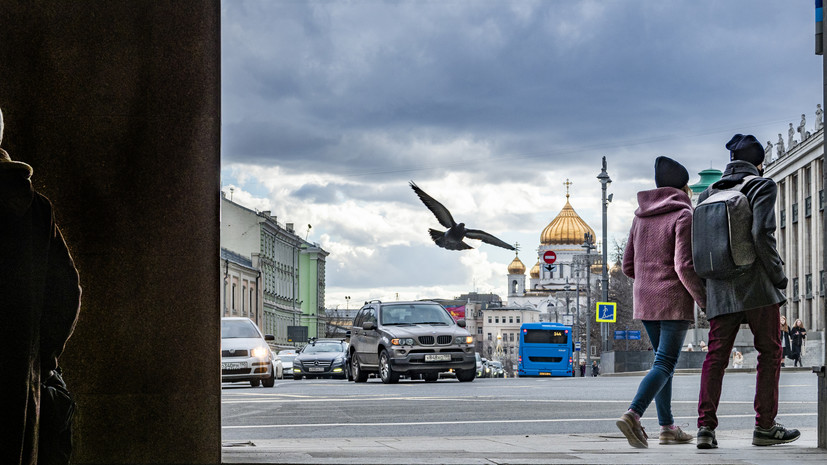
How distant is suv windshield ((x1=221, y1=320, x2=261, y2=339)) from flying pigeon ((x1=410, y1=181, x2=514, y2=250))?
4886 mm

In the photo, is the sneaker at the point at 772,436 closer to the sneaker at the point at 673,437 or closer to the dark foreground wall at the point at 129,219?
the sneaker at the point at 673,437

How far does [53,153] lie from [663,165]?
424cm

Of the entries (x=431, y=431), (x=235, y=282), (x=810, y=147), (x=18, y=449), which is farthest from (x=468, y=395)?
(x=235, y=282)

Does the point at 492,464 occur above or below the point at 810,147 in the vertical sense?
below

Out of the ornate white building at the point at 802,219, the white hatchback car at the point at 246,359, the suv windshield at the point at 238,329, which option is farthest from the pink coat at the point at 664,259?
the ornate white building at the point at 802,219

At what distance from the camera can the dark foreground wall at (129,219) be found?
17.1ft

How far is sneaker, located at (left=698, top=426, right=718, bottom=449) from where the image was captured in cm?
722

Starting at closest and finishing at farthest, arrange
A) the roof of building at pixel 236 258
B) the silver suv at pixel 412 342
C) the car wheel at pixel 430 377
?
the silver suv at pixel 412 342
the car wheel at pixel 430 377
the roof of building at pixel 236 258

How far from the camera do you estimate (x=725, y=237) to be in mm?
7301

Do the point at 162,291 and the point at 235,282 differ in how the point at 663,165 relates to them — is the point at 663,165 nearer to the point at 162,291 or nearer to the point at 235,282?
the point at 162,291

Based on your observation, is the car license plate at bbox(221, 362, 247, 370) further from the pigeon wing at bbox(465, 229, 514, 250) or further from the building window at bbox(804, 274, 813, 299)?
the building window at bbox(804, 274, 813, 299)

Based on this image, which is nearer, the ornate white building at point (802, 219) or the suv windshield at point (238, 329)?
the suv windshield at point (238, 329)

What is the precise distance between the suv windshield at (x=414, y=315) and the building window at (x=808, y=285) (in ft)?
150

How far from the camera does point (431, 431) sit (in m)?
10.3
